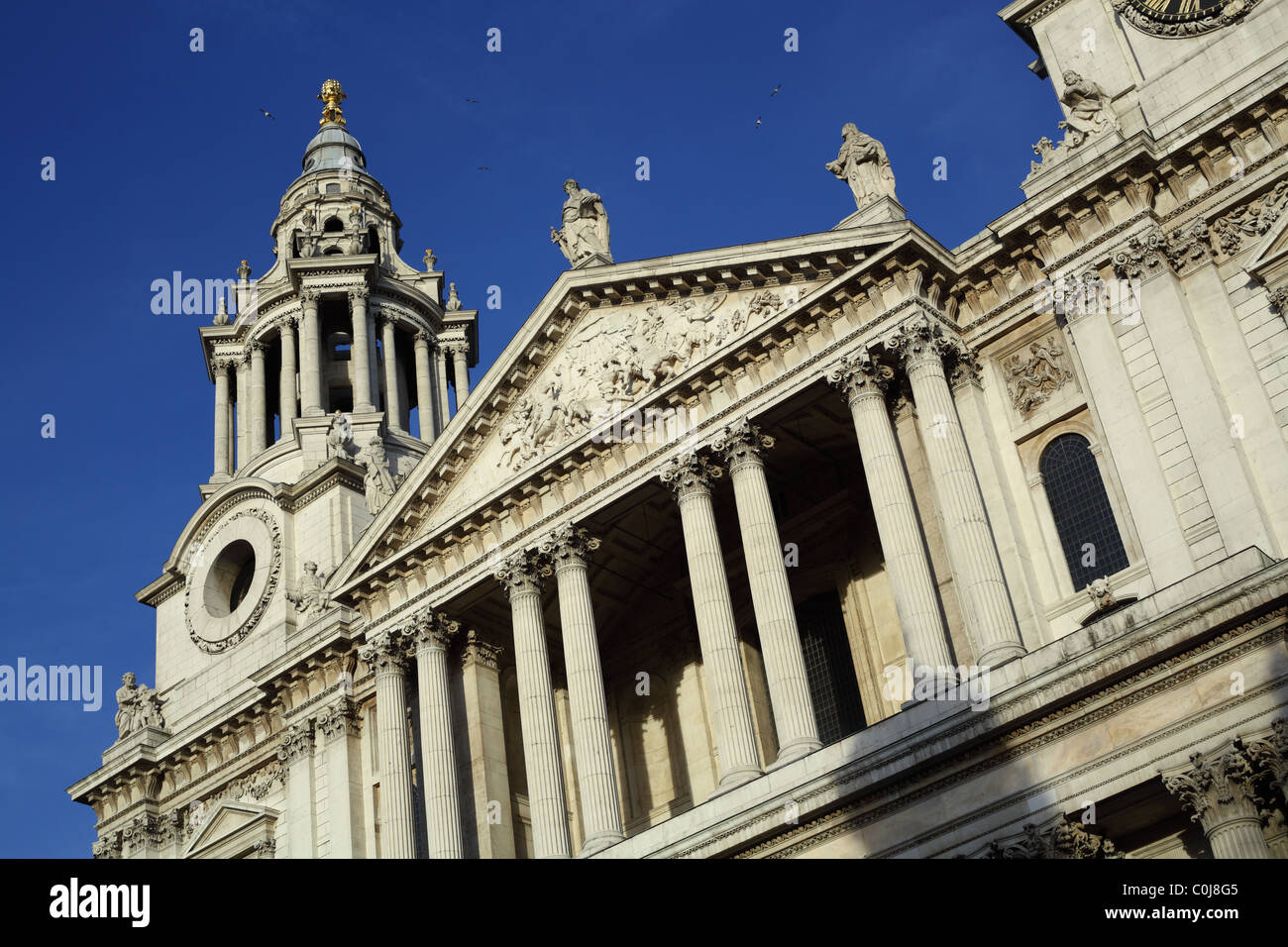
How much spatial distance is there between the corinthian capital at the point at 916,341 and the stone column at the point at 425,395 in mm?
25449

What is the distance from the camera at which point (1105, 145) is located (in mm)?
29031

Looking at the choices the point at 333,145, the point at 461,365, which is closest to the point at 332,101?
the point at 333,145

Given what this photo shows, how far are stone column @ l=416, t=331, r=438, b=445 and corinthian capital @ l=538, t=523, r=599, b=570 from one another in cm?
1909

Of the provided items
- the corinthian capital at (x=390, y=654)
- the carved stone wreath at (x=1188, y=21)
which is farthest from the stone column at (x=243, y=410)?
the carved stone wreath at (x=1188, y=21)

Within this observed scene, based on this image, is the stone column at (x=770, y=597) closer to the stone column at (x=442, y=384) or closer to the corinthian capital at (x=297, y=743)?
the corinthian capital at (x=297, y=743)

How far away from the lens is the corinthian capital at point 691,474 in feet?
104

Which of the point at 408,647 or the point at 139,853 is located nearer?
the point at 408,647

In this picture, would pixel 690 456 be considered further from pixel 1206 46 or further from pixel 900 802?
pixel 1206 46

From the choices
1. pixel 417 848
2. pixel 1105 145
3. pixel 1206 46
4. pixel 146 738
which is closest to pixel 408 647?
pixel 417 848

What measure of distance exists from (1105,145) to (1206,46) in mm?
3383

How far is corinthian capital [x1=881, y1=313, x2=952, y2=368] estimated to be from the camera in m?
29.1

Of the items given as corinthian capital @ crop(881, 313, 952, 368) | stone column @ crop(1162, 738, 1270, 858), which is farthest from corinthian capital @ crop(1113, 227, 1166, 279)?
stone column @ crop(1162, 738, 1270, 858)

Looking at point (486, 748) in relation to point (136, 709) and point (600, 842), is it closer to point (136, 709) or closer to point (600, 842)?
point (600, 842)

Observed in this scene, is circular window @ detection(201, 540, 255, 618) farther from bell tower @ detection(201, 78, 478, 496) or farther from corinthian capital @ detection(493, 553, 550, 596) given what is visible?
corinthian capital @ detection(493, 553, 550, 596)
